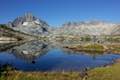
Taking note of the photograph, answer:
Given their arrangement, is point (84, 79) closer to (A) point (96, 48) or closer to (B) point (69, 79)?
(B) point (69, 79)

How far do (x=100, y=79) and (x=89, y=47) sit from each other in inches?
4936

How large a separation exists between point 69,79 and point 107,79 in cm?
587

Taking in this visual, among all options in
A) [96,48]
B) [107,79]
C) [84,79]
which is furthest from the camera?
[96,48]

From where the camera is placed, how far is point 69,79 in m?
41.5

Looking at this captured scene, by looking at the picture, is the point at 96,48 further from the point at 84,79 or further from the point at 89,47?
the point at 84,79

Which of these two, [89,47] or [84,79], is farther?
[89,47]

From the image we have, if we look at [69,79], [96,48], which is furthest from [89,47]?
[69,79]

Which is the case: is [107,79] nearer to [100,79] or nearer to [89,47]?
[100,79]

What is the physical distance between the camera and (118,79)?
37.4 meters

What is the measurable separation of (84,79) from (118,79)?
17.6ft

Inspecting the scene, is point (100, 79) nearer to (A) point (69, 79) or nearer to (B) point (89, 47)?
(A) point (69, 79)

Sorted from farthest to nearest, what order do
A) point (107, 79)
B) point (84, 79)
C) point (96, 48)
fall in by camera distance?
point (96, 48) < point (107, 79) < point (84, 79)

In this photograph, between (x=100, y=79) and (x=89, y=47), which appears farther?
(x=89, y=47)

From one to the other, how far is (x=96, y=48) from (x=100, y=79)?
12131 centimetres
